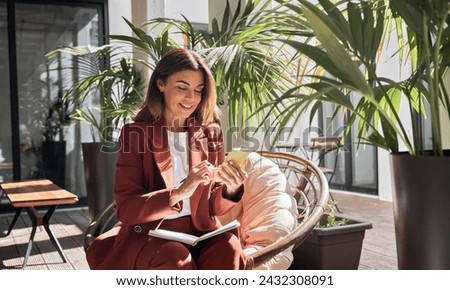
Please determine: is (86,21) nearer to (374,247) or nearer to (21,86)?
(21,86)

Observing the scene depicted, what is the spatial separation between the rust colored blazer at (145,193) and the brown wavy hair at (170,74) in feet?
0.17

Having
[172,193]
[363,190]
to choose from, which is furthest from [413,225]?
[363,190]

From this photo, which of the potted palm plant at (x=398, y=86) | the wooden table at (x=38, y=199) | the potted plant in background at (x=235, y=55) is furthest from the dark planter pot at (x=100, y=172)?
the potted palm plant at (x=398, y=86)

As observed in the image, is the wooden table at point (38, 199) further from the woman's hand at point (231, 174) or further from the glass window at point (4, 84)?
Answer: the woman's hand at point (231, 174)

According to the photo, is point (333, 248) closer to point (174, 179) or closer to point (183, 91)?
point (174, 179)

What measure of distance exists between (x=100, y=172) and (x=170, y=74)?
252 cm

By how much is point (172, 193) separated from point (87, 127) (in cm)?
445

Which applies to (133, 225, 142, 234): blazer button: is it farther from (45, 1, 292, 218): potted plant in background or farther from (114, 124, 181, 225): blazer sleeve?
(45, 1, 292, 218): potted plant in background

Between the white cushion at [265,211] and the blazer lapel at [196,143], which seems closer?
the blazer lapel at [196,143]

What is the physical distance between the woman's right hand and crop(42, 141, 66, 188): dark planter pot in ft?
14.6

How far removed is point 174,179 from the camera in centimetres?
156

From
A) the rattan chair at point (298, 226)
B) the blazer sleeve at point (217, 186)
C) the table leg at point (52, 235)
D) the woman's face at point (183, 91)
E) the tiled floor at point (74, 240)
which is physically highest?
the woman's face at point (183, 91)

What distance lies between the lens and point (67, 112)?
18.2 feet

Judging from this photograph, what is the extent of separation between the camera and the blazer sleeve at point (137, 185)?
142 cm
